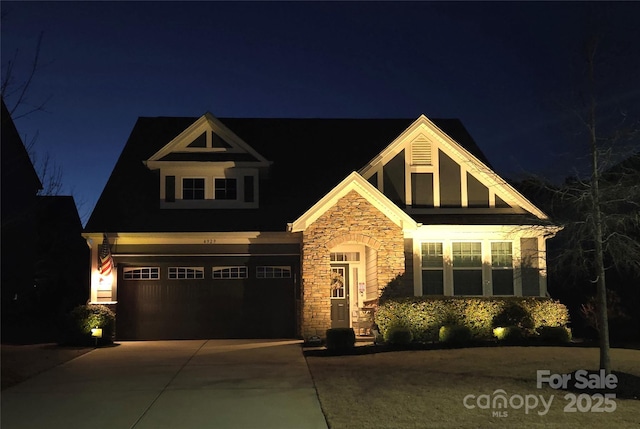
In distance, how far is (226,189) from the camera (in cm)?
2223

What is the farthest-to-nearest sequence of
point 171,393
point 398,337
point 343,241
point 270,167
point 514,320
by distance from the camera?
point 270,167
point 343,241
point 514,320
point 398,337
point 171,393

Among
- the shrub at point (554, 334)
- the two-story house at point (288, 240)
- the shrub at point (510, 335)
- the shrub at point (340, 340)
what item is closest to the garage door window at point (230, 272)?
the two-story house at point (288, 240)

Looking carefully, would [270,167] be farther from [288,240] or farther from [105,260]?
[105,260]

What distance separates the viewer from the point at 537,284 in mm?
20594

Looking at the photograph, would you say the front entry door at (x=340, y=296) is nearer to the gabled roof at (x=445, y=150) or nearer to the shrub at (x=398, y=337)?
the gabled roof at (x=445, y=150)

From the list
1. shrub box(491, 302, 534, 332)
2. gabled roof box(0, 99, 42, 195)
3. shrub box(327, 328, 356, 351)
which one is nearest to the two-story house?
shrub box(491, 302, 534, 332)

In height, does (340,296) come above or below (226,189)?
below

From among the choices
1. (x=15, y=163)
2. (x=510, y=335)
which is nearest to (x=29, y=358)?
(x=15, y=163)

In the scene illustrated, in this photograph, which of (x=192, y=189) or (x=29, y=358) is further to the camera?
(x=192, y=189)

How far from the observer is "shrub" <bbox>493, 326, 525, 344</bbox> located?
56.9ft

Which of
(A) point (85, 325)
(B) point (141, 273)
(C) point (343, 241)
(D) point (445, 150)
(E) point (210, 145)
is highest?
(E) point (210, 145)

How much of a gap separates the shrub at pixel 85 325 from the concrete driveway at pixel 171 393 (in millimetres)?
2148

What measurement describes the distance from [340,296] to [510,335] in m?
5.88

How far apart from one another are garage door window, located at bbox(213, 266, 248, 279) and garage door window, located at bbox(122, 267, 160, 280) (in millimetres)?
1815
